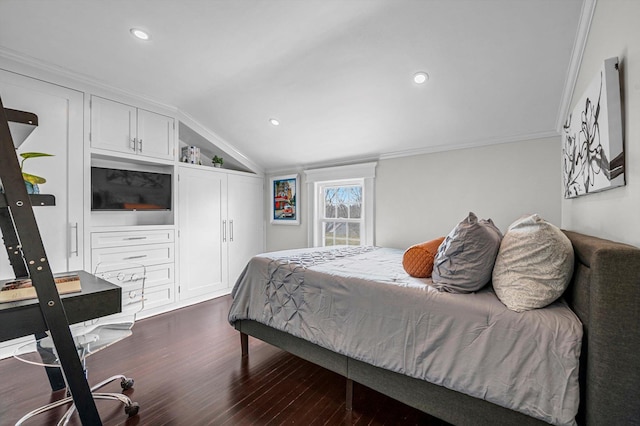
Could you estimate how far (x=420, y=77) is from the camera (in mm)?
2418

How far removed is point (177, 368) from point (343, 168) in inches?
118

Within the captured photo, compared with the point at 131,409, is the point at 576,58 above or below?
above

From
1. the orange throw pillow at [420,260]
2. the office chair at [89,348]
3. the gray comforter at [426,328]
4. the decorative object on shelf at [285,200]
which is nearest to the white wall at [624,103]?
the gray comforter at [426,328]

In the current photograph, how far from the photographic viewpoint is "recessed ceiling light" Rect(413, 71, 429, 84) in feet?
7.83

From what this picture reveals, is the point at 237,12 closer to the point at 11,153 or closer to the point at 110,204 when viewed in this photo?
the point at 11,153

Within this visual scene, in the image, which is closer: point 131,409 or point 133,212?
point 131,409

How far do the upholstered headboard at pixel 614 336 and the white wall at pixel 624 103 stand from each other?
18 centimetres

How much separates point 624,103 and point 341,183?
321cm

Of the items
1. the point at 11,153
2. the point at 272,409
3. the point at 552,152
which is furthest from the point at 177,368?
the point at 552,152

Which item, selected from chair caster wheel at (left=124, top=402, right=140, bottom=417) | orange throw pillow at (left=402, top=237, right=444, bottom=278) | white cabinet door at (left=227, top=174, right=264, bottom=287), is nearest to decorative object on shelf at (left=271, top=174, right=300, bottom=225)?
white cabinet door at (left=227, top=174, right=264, bottom=287)

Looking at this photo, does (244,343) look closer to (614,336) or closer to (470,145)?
(614,336)

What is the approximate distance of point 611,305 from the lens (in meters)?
0.94

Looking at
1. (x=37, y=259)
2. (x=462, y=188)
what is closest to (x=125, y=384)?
(x=37, y=259)

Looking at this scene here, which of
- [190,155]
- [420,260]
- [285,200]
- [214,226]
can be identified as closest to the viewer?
[420,260]
